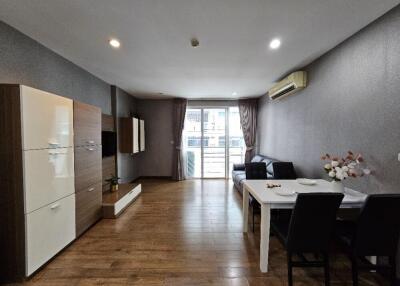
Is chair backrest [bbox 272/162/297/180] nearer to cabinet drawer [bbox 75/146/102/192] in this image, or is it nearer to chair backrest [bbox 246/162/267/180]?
chair backrest [bbox 246/162/267/180]

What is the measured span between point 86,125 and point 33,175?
3.61 feet

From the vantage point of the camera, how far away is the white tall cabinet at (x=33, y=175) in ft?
6.07

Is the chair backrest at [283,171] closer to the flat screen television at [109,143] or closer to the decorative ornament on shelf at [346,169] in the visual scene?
the decorative ornament on shelf at [346,169]

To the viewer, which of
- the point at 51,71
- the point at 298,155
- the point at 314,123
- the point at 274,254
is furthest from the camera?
the point at 298,155

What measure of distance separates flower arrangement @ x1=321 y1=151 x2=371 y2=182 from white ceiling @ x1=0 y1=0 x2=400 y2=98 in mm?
1431

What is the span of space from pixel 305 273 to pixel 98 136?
3301mm

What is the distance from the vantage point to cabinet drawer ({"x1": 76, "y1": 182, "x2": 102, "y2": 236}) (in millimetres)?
2729

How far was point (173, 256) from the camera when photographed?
2.37 meters

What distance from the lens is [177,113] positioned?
6.23m

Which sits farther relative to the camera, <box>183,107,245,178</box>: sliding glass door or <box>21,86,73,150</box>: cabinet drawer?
<box>183,107,245,178</box>: sliding glass door

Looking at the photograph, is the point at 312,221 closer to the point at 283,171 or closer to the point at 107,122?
the point at 283,171

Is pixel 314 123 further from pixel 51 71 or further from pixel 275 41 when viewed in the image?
pixel 51 71

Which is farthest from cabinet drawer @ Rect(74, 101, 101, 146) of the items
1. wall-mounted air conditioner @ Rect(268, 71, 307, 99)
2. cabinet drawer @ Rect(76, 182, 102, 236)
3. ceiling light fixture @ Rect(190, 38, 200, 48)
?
wall-mounted air conditioner @ Rect(268, 71, 307, 99)

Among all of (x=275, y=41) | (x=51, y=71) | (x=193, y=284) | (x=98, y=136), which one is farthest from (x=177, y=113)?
(x=193, y=284)
